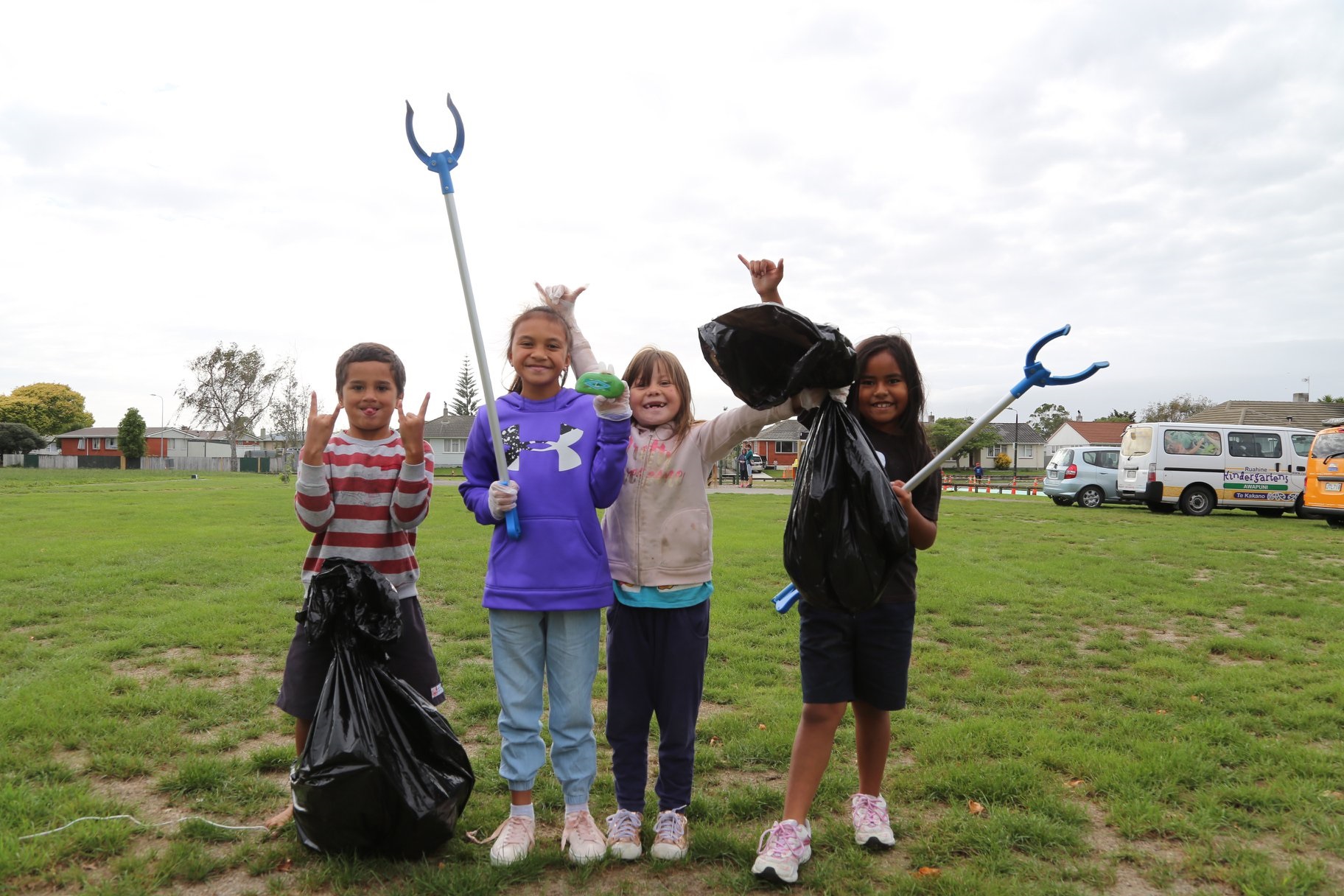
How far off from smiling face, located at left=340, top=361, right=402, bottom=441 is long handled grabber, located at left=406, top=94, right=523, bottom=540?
0.52 meters

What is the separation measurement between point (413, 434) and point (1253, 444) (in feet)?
64.0

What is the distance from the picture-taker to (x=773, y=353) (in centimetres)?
261

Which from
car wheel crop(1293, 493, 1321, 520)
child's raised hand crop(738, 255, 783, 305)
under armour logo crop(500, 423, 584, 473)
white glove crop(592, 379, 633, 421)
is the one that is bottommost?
car wheel crop(1293, 493, 1321, 520)

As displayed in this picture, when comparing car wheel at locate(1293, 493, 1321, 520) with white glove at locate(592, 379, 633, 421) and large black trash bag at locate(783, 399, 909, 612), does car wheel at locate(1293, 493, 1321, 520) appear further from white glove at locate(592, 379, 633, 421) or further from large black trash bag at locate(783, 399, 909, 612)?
white glove at locate(592, 379, 633, 421)

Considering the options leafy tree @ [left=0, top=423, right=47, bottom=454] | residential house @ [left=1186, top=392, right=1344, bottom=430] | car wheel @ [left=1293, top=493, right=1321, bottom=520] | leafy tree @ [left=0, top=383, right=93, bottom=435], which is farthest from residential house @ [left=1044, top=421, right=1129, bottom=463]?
leafy tree @ [left=0, top=383, right=93, bottom=435]

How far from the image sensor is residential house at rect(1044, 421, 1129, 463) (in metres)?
68.3

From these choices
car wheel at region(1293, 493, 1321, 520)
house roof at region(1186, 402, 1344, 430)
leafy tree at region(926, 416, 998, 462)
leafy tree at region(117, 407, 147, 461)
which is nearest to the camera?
car wheel at region(1293, 493, 1321, 520)

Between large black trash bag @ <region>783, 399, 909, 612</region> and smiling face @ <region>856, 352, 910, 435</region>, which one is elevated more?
smiling face @ <region>856, 352, 910, 435</region>

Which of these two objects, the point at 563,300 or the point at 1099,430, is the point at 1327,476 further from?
the point at 1099,430

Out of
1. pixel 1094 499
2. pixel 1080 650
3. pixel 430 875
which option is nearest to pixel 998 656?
pixel 1080 650

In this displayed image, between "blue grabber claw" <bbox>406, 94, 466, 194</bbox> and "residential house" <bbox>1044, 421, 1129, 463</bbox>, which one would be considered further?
"residential house" <bbox>1044, 421, 1129, 463</bbox>

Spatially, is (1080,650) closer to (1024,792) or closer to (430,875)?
(1024,792)

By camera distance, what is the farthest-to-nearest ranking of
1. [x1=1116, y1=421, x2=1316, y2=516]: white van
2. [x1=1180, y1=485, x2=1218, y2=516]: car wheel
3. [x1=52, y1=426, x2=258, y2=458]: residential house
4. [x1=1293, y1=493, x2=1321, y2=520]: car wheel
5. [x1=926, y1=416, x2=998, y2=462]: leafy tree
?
[x1=52, y1=426, x2=258, y2=458]: residential house
[x1=926, y1=416, x2=998, y2=462]: leafy tree
[x1=1180, y1=485, x2=1218, y2=516]: car wheel
[x1=1116, y1=421, x2=1316, y2=516]: white van
[x1=1293, y1=493, x2=1321, y2=520]: car wheel

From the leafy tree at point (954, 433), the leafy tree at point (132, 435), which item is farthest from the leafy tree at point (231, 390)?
the leafy tree at point (954, 433)
